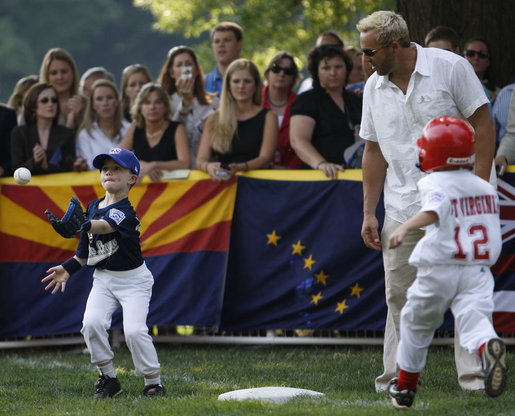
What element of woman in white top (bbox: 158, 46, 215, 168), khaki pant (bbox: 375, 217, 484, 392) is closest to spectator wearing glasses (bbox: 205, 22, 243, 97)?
woman in white top (bbox: 158, 46, 215, 168)

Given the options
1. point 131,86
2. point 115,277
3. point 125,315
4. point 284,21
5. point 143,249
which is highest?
point 284,21

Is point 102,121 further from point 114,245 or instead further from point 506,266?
point 506,266

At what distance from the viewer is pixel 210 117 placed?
920 centimetres

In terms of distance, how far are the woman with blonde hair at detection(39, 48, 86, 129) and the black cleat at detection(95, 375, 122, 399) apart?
162 inches

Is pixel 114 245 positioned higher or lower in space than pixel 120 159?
lower

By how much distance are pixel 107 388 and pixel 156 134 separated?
11.5ft

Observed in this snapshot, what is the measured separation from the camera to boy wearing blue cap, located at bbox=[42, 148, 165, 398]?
6359 millimetres

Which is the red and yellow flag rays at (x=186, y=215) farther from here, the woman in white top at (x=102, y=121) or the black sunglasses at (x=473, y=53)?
the black sunglasses at (x=473, y=53)

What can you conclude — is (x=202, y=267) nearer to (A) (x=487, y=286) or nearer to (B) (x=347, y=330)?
(B) (x=347, y=330)

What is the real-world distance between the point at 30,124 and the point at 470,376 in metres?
5.28

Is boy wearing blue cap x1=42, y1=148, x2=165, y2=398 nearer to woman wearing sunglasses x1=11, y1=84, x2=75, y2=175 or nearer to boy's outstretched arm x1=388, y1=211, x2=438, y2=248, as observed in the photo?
boy's outstretched arm x1=388, y1=211, x2=438, y2=248

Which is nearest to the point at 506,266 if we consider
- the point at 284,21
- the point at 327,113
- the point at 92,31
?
the point at 327,113

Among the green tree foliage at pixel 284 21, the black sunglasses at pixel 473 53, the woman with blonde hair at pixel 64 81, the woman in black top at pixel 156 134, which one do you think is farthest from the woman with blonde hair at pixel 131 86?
the green tree foliage at pixel 284 21

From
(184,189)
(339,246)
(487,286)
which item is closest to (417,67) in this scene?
(487,286)
